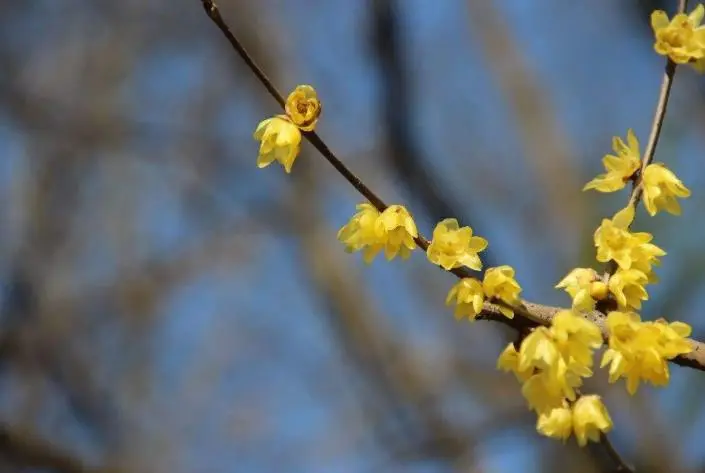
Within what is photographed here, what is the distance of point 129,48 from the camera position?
4.76 meters

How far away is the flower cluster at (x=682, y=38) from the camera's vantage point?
2.77 feet

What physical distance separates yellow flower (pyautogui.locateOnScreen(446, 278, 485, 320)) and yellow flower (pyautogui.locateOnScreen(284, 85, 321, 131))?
22cm

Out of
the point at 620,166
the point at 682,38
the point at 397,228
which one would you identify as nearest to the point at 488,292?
the point at 397,228

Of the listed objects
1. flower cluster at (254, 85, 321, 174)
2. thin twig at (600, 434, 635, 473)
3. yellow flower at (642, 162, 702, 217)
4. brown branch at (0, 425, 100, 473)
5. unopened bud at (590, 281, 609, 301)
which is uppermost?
brown branch at (0, 425, 100, 473)

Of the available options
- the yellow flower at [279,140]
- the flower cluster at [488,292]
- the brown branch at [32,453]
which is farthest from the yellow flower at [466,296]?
the brown branch at [32,453]

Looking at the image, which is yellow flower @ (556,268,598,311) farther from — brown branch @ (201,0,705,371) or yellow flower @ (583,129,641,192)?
yellow flower @ (583,129,641,192)

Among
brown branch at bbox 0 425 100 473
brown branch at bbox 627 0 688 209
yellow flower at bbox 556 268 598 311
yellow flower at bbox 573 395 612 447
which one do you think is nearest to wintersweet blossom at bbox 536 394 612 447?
yellow flower at bbox 573 395 612 447

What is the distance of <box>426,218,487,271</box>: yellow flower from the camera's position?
827mm

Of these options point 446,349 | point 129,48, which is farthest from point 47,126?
point 446,349

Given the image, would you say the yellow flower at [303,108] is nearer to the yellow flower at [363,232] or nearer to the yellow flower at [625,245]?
the yellow flower at [363,232]

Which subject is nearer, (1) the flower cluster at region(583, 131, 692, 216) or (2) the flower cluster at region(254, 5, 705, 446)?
(2) the flower cluster at region(254, 5, 705, 446)

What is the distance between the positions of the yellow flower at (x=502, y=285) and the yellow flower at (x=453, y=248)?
0.10 ft

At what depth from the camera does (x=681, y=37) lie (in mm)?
853

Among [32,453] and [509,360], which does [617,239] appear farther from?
[32,453]
